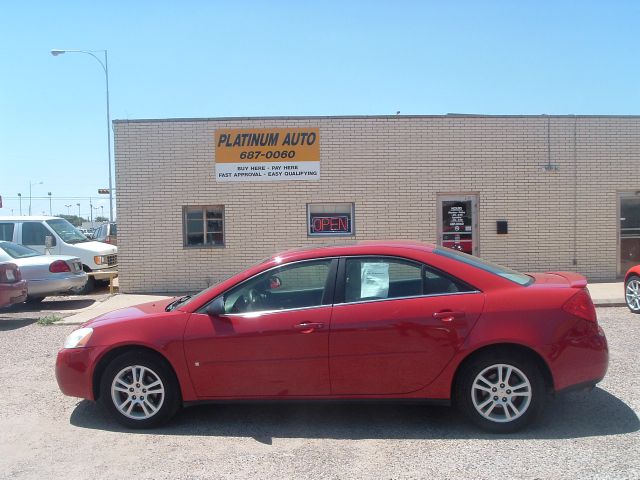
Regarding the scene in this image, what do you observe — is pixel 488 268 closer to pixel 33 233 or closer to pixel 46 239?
pixel 46 239

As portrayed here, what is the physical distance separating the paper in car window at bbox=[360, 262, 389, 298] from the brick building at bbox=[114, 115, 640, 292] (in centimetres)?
819

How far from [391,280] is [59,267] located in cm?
915

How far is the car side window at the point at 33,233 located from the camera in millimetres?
14008

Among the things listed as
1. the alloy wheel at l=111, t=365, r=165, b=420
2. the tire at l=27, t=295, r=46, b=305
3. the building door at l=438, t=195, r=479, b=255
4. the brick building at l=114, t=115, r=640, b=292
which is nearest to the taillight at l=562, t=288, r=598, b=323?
the alloy wheel at l=111, t=365, r=165, b=420

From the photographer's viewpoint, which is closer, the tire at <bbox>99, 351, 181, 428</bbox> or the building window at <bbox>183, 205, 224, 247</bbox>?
the tire at <bbox>99, 351, 181, 428</bbox>

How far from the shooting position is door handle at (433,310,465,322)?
4.40m

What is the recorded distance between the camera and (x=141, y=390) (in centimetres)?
471

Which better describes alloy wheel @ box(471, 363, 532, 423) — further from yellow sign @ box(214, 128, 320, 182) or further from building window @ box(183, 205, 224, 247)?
building window @ box(183, 205, 224, 247)

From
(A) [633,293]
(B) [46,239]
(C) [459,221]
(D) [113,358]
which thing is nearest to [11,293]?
(B) [46,239]

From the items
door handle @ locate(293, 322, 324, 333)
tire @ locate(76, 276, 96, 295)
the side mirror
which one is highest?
the side mirror

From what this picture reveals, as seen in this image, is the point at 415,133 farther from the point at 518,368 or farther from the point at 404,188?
the point at 518,368

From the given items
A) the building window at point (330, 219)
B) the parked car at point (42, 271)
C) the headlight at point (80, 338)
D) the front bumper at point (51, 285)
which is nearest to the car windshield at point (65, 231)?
the parked car at point (42, 271)

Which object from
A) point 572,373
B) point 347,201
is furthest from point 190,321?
point 347,201

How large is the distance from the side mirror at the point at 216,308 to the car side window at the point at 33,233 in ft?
36.4
